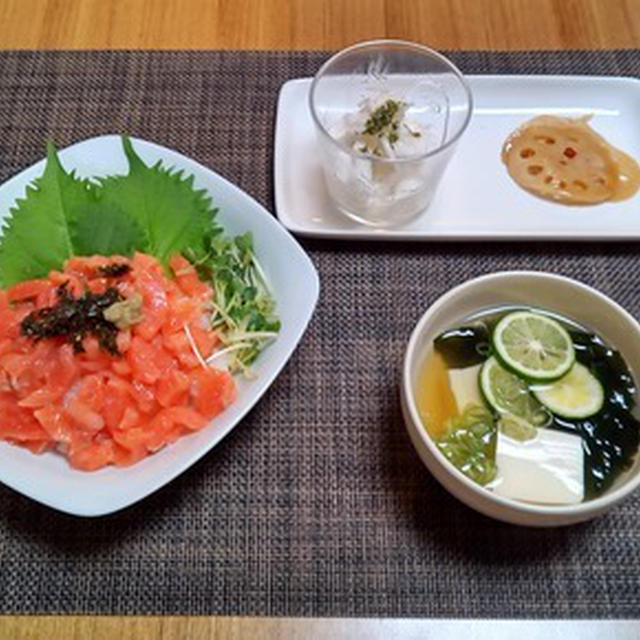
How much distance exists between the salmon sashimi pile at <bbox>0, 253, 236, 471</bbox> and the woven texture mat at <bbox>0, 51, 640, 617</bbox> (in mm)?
72

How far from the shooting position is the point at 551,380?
0.90 meters

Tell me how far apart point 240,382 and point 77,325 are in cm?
19

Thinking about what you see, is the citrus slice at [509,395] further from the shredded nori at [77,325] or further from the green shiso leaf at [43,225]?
the green shiso leaf at [43,225]

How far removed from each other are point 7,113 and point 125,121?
7.0 inches

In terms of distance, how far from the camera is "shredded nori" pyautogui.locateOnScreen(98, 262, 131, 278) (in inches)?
38.2

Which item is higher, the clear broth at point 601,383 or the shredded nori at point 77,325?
the shredded nori at point 77,325

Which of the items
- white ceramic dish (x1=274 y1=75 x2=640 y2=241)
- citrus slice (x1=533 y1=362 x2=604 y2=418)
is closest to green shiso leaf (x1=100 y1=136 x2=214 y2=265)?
white ceramic dish (x1=274 y1=75 x2=640 y2=241)

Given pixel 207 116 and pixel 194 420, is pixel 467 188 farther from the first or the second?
pixel 194 420

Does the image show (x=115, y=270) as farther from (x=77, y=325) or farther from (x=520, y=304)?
(x=520, y=304)

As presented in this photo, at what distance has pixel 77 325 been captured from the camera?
36.1 inches

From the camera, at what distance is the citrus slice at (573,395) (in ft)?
2.92

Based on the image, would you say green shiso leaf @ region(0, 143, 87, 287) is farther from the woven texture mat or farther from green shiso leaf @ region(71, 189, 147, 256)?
the woven texture mat

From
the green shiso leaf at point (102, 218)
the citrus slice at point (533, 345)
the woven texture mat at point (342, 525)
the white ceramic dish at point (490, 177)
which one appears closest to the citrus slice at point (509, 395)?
the citrus slice at point (533, 345)

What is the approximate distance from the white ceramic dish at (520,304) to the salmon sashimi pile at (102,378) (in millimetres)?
224
